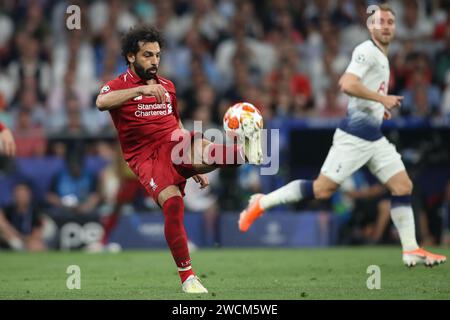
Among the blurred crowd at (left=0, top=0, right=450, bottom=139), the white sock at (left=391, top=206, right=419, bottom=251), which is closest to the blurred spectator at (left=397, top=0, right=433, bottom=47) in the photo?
the blurred crowd at (left=0, top=0, right=450, bottom=139)

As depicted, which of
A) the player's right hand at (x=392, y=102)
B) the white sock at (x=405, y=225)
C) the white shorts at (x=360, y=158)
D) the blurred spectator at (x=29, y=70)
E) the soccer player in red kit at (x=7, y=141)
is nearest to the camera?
the soccer player in red kit at (x=7, y=141)

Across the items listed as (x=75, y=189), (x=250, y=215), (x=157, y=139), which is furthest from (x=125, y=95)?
(x=75, y=189)

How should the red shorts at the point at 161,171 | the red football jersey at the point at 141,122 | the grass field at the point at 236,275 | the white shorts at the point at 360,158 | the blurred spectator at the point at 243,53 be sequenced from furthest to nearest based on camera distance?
the blurred spectator at the point at 243,53 → the white shorts at the point at 360,158 → the red football jersey at the point at 141,122 → the red shorts at the point at 161,171 → the grass field at the point at 236,275

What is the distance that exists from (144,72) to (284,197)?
136 inches

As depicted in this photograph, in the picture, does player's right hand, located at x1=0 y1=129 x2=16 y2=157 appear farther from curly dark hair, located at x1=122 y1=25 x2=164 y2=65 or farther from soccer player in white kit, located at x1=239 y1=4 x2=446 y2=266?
soccer player in white kit, located at x1=239 y1=4 x2=446 y2=266

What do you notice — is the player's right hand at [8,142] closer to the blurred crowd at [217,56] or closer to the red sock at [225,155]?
the red sock at [225,155]

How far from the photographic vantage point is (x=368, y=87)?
11734 mm

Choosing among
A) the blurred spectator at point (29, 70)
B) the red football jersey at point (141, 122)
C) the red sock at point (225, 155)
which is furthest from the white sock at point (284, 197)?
the blurred spectator at point (29, 70)

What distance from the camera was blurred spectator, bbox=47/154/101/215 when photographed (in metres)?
17.7

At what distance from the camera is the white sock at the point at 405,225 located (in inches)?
457

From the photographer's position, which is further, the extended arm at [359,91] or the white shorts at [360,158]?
the white shorts at [360,158]

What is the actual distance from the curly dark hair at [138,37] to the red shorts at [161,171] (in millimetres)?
976

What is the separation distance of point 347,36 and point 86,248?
23.7 ft
